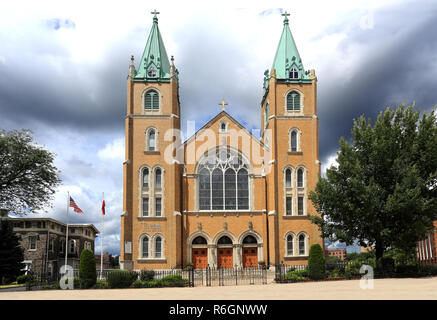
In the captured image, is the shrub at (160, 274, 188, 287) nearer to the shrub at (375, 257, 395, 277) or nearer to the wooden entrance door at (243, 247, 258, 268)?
the wooden entrance door at (243, 247, 258, 268)

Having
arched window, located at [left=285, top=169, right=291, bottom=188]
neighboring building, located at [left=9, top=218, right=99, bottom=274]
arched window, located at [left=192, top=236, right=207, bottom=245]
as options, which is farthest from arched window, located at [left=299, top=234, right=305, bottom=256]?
neighboring building, located at [left=9, top=218, right=99, bottom=274]

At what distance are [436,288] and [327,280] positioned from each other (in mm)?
9144

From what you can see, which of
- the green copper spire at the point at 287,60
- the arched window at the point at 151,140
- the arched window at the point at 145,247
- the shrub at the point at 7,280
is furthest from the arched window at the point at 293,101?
the shrub at the point at 7,280

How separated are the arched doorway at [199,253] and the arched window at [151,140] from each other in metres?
9.65

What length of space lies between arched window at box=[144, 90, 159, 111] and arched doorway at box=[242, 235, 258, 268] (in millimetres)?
15545

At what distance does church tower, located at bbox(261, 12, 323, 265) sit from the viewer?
39312 mm

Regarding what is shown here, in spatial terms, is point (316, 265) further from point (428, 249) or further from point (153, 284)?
point (428, 249)

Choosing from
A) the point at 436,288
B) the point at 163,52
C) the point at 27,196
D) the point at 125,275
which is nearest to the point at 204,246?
the point at 125,275

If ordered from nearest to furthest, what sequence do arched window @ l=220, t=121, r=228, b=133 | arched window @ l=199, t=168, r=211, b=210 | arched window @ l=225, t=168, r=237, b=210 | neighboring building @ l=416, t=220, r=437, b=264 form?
arched window @ l=199, t=168, r=211, b=210, arched window @ l=225, t=168, r=237, b=210, arched window @ l=220, t=121, r=228, b=133, neighboring building @ l=416, t=220, r=437, b=264

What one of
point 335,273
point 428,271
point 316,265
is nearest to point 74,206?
point 316,265

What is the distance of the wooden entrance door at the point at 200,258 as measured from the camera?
39344 millimetres

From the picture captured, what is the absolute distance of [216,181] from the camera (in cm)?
4059

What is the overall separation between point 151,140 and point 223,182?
8.05 m

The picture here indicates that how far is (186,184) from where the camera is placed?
4025 cm
